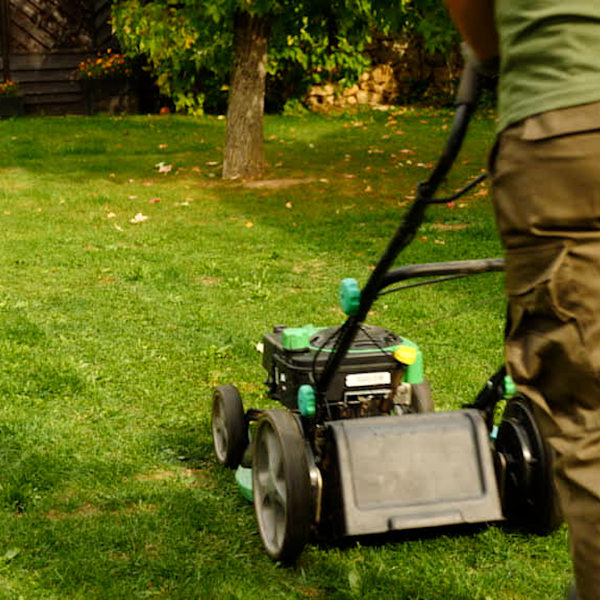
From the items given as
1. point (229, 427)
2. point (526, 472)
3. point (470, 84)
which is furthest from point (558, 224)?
point (229, 427)

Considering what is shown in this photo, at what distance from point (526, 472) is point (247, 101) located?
742 cm

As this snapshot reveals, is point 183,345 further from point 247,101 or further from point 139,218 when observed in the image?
point 247,101

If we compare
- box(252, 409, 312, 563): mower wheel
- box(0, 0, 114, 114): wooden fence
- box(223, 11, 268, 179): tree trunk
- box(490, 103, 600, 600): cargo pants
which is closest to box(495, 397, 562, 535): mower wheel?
box(252, 409, 312, 563): mower wheel

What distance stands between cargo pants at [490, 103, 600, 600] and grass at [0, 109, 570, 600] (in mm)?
1129

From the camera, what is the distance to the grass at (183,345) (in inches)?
115

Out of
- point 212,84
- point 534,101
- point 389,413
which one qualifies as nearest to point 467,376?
point 389,413

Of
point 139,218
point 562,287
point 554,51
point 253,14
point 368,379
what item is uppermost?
point 554,51

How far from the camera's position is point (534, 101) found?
1.60 m

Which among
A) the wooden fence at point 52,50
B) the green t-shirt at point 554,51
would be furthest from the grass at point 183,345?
the wooden fence at point 52,50

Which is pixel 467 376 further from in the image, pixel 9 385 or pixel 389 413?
pixel 9 385

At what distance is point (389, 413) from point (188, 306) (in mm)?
2688

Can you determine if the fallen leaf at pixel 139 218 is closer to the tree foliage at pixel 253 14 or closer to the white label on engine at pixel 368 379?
the tree foliage at pixel 253 14

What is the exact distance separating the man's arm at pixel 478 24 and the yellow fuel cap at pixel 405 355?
1.54 m

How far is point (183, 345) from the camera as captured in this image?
507 cm
